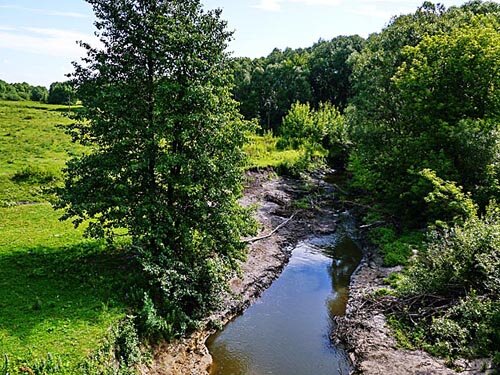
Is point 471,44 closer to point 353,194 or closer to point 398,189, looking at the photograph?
point 398,189

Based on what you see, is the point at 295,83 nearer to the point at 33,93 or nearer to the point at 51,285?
the point at 51,285

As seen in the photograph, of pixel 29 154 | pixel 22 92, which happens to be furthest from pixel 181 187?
pixel 22 92

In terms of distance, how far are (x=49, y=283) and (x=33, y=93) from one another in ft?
346

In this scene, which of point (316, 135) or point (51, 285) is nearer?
point (51, 285)

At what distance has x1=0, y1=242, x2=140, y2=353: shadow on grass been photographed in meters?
12.8

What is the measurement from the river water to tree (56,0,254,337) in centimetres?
214

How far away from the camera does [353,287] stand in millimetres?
22438

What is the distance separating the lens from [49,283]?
15484 millimetres

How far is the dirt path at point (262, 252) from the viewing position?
15266mm

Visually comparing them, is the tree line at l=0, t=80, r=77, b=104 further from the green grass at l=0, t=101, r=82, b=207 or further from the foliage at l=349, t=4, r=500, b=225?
the foliage at l=349, t=4, r=500, b=225

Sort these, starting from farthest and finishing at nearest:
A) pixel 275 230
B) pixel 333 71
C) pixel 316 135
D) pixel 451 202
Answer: pixel 333 71 < pixel 316 135 < pixel 275 230 < pixel 451 202

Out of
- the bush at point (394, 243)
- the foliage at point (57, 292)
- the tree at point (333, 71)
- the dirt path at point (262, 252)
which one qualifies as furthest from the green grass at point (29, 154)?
the tree at point (333, 71)

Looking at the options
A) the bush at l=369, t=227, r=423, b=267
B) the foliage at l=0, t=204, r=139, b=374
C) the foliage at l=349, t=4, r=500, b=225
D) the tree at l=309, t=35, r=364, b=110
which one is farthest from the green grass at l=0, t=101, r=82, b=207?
the tree at l=309, t=35, r=364, b=110

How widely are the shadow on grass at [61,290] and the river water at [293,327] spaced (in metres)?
4.58
